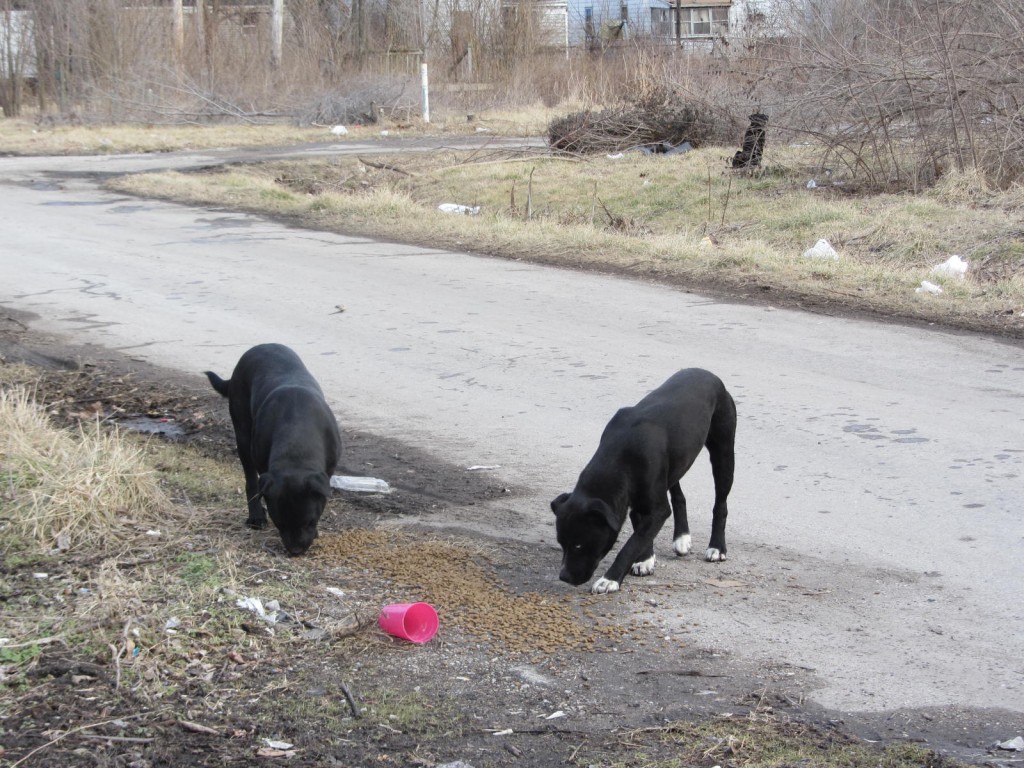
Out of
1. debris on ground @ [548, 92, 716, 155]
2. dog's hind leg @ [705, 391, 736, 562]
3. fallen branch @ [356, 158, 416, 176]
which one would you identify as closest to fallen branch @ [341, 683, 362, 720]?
dog's hind leg @ [705, 391, 736, 562]

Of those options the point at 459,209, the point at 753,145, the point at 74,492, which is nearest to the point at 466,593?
the point at 74,492

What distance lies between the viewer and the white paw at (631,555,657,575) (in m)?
5.25

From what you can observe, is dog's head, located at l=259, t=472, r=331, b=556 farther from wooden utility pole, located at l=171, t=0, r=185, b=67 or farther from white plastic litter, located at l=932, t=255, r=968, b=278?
wooden utility pole, located at l=171, t=0, r=185, b=67

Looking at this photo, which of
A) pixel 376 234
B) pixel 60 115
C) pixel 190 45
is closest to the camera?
pixel 376 234

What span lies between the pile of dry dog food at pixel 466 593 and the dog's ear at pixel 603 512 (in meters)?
0.38

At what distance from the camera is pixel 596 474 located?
500cm

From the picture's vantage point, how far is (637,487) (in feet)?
16.4

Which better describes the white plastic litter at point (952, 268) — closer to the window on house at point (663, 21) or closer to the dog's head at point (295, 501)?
the dog's head at point (295, 501)

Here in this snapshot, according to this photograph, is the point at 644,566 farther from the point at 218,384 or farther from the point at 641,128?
the point at 641,128

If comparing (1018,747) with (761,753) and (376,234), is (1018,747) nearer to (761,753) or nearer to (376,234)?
(761,753)

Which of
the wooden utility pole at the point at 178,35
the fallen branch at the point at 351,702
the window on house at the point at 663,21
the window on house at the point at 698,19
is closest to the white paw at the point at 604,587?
the fallen branch at the point at 351,702

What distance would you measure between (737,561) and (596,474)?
0.93m

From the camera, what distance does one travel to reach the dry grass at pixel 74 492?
5184mm

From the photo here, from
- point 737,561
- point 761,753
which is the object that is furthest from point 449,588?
point 761,753
